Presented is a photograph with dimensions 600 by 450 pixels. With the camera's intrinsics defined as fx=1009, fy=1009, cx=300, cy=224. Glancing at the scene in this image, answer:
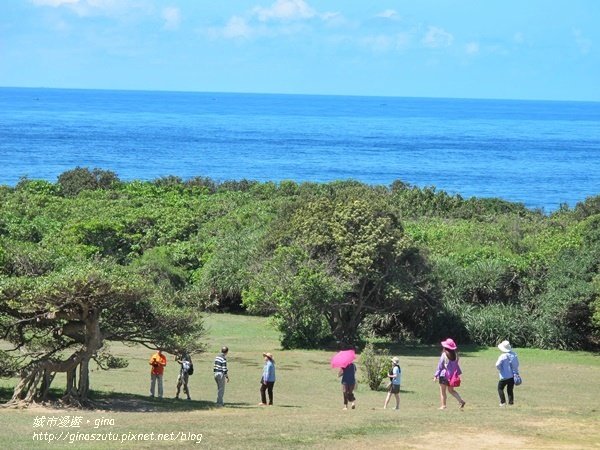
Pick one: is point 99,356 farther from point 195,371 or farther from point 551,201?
point 551,201

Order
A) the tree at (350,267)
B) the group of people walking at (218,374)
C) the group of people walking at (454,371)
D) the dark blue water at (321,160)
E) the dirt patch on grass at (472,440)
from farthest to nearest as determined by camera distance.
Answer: the dark blue water at (321,160), the tree at (350,267), the group of people walking at (218,374), the group of people walking at (454,371), the dirt patch on grass at (472,440)

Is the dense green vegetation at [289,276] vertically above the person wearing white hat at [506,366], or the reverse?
the dense green vegetation at [289,276]

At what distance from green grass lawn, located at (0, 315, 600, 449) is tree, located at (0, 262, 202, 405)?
43.8 inches

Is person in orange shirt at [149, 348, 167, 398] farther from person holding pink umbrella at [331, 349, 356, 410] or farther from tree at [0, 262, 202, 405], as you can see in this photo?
person holding pink umbrella at [331, 349, 356, 410]

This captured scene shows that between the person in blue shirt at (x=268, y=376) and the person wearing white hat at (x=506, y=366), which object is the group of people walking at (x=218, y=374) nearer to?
the person in blue shirt at (x=268, y=376)

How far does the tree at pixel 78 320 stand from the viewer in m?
23.5

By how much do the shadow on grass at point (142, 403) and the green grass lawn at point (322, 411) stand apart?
0.09 feet

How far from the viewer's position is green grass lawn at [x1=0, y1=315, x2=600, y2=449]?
62.5 feet

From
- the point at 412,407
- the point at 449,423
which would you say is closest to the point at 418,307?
the point at 412,407

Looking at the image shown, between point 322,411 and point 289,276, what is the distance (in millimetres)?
15433

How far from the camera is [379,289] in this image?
40906 millimetres

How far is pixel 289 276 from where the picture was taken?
39.5m

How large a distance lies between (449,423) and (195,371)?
44.4ft

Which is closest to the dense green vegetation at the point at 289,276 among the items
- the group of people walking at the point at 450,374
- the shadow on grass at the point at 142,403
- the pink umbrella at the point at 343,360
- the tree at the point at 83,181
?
the shadow on grass at the point at 142,403
